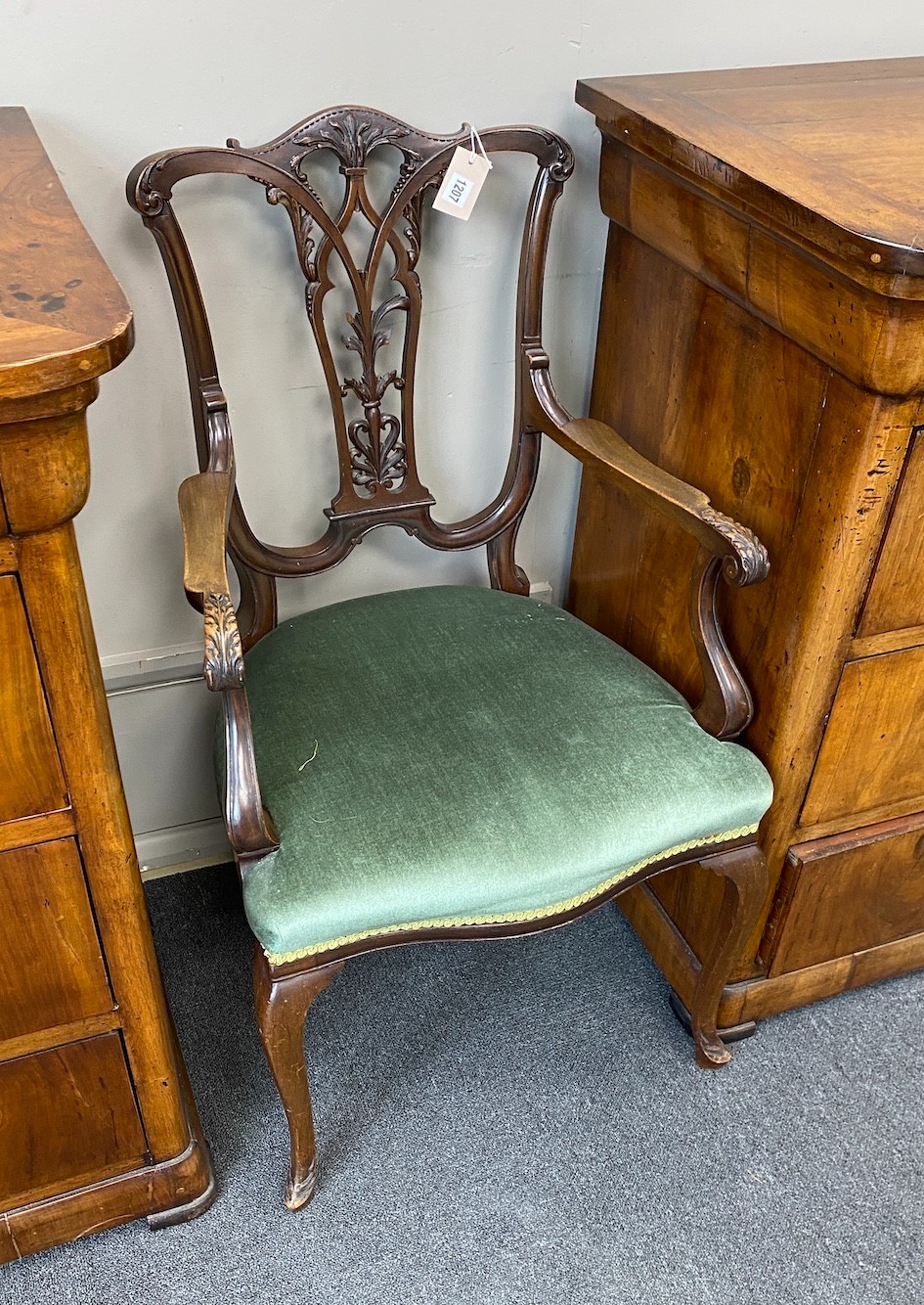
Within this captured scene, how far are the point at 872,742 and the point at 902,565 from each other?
0.81ft

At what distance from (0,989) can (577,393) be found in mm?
1037

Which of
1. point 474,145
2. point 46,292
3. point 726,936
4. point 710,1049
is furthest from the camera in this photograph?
point 710,1049

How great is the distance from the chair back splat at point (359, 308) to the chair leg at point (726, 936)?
1.65ft

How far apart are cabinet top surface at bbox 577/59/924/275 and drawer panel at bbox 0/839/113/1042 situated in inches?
34.0

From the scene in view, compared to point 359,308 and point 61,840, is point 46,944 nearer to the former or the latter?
point 61,840

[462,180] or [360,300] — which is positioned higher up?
[462,180]

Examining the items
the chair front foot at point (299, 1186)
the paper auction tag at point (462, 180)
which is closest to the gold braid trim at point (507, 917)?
the chair front foot at point (299, 1186)

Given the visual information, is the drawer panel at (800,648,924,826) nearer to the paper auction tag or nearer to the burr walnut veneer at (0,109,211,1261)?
the paper auction tag

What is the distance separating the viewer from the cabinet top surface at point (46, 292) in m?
0.73

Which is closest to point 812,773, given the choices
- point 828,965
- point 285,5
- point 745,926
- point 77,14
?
point 745,926

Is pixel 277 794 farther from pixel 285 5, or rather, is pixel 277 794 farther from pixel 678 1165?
pixel 285 5

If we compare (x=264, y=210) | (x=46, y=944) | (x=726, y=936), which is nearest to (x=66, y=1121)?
(x=46, y=944)

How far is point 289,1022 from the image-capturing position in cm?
113

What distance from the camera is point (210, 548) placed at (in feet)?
3.34
